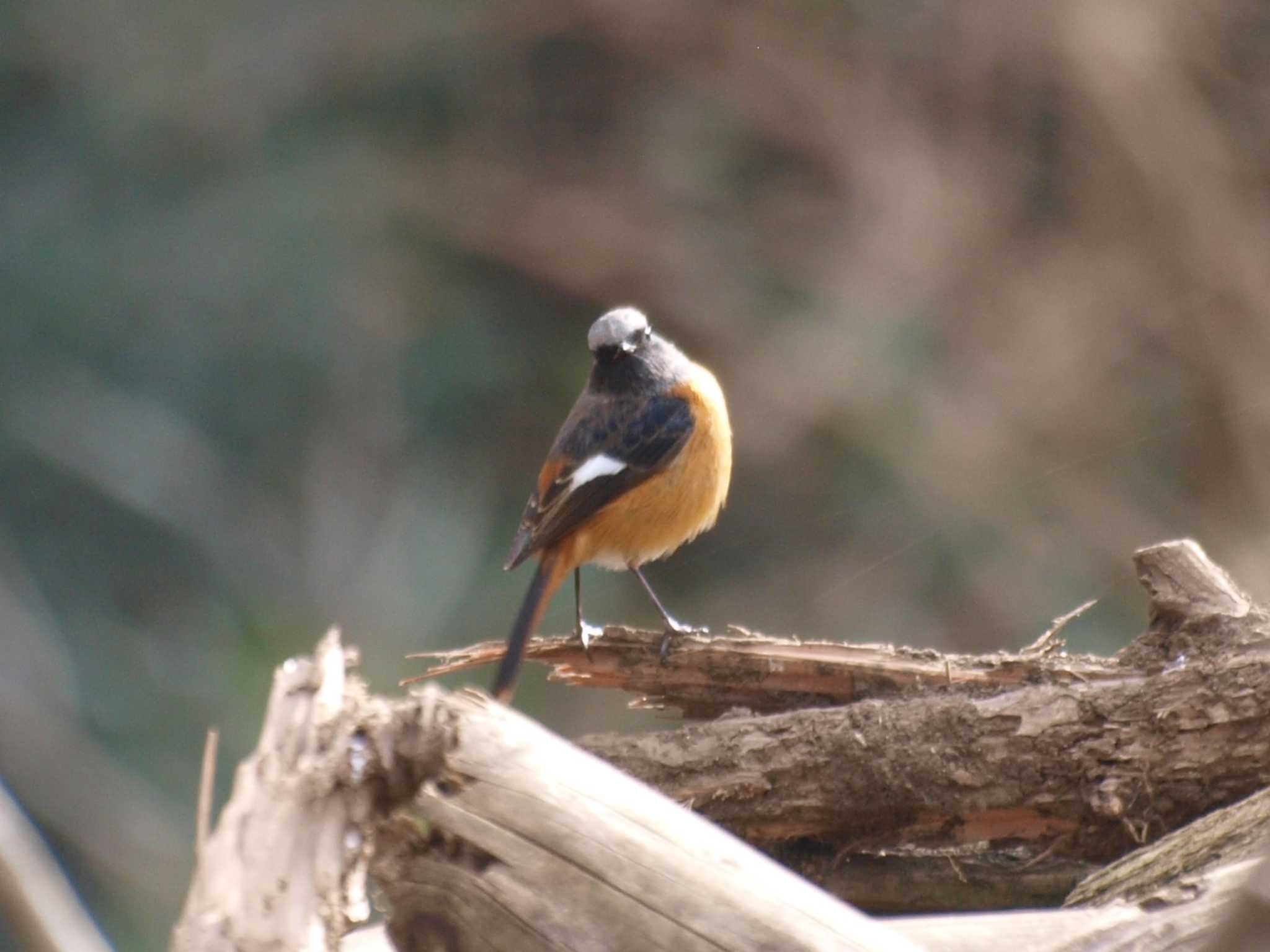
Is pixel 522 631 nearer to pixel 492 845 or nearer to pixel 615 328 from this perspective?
pixel 615 328

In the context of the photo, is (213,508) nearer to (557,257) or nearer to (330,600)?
(330,600)

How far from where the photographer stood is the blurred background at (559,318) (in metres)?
9.59

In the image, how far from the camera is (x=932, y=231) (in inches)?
412

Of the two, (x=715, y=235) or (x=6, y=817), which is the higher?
(x=715, y=235)

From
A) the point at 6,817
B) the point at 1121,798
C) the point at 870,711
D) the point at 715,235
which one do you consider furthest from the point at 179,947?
the point at 715,235

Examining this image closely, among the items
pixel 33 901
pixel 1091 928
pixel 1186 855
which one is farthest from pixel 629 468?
pixel 33 901

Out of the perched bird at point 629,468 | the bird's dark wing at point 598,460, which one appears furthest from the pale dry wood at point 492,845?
the bird's dark wing at point 598,460

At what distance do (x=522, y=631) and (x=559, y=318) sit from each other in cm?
669

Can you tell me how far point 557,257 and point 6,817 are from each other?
9.92 meters

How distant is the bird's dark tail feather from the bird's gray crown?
3.31 ft

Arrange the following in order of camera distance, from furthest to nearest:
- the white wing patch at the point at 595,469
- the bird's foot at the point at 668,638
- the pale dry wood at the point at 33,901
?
the white wing patch at the point at 595,469 → the bird's foot at the point at 668,638 → the pale dry wood at the point at 33,901

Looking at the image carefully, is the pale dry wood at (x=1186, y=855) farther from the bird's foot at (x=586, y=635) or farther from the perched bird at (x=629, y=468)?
the perched bird at (x=629, y=468)

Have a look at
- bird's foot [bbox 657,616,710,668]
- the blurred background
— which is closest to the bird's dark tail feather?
bird's foot [bbox 657,616,710,668]

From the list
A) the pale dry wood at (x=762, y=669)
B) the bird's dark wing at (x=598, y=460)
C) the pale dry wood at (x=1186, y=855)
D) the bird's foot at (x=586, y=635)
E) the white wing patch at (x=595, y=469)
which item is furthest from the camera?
the white wing patch at (x=595, y=469)
